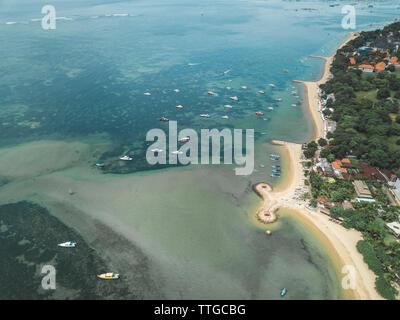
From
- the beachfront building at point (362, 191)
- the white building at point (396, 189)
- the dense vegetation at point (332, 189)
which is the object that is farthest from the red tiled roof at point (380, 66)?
the dense vegetation at point (332, 189)

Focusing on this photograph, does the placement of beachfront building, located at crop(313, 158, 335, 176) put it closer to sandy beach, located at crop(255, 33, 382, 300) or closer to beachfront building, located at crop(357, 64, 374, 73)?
sandy beach, located at crop(255, 33, 382, 300)

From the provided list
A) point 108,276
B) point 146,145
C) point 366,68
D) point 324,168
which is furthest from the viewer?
point 366,68

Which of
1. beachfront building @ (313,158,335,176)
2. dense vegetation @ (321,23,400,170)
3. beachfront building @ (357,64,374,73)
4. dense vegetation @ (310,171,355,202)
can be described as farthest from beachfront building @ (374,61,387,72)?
dense vegetation @ (310,171,355,202)

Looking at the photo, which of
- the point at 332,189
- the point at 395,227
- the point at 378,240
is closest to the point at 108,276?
the point at 378,240

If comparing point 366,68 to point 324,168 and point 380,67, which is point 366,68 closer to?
point 380,67
